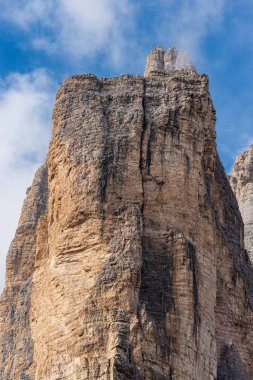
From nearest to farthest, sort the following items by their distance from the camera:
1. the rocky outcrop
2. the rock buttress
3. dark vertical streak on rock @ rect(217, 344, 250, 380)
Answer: dark vertical streak on rock @ rect(217, 344, 250, 380) < the rock buttress < the rocky outcrop

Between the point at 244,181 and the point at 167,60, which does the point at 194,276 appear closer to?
the point at 244,181

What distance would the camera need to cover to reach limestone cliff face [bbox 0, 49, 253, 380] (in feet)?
105

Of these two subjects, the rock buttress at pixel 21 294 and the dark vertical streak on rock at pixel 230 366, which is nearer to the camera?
the dark vertical streak on rock at pixel 230 366

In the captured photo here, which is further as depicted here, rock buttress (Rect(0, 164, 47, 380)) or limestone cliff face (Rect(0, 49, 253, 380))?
rock buttress (Rect(0, 164, 47, 380))

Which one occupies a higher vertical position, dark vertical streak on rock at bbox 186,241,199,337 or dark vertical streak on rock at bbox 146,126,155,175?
dark vertical streak on rock at bbox 146,126,155,175

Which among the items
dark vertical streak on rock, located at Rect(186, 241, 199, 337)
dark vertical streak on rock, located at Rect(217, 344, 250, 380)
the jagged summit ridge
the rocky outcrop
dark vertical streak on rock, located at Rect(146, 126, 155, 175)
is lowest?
dark vertical streak on rock, located at Rect(217, 344, 250, 380)

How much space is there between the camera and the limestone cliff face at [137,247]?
105 ft

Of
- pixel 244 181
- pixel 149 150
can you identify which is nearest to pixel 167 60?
pixel 244 181

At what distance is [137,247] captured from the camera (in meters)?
33.5

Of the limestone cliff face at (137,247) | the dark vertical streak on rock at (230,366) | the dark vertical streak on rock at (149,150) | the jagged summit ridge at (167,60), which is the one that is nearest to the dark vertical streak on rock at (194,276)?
the limestone cliff face at (137,247)

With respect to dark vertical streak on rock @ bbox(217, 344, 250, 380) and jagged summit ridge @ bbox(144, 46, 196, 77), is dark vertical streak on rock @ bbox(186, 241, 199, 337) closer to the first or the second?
dark vertical streak on rock @ bbox(217, 344, 250, 380)

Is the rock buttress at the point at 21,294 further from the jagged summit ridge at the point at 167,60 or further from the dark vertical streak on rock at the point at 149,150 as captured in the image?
the jagged summit ridge at the point at 167,60

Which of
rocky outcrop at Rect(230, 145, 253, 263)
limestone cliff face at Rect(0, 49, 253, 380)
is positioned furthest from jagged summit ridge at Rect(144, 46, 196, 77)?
limestone cliff face at Rect(0, 49, 253, 380)

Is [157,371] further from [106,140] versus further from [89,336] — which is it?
[106,140]
